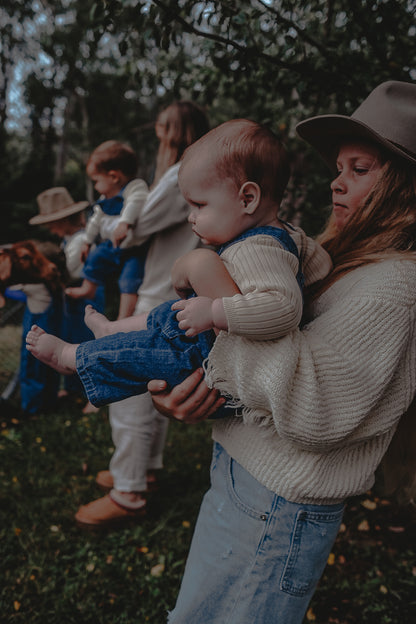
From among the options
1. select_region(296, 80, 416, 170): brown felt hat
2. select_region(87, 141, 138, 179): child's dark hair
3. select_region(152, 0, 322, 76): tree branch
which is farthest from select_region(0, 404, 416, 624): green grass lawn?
select_region(152, 0, 322, 76): tree branch

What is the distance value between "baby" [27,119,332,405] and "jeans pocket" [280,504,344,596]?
0.50 meters

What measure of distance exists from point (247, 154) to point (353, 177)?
346mm

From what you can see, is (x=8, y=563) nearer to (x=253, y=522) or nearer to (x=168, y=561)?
(x=168, y=561)

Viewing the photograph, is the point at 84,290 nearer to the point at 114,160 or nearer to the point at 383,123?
the point at 114,160

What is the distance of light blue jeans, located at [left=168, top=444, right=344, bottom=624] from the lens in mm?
1301

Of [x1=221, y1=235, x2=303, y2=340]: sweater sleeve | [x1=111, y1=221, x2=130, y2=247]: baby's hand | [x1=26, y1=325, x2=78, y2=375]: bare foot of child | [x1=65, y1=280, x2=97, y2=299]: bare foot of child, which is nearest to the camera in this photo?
[x1=221, y1=235, x2=303, y2=340]: sweater sleeve

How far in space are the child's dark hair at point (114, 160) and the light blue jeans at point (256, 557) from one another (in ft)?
8.48

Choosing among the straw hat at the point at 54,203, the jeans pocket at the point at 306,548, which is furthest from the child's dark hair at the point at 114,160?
the jeans pocket at the point at 306,548

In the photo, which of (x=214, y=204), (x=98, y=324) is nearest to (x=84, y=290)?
(x=98, y=324)

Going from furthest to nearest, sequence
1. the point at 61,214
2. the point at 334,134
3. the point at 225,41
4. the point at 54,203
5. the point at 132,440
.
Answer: the point at 54,203
the point at 61,214
the point at 132,440
the point at 225,41
the point at 334,134

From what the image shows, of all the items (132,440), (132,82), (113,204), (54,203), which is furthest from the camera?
(132,82)

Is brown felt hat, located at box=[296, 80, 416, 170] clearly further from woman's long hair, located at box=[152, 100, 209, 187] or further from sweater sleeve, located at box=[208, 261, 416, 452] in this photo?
woman's long hair, located at box=[152, 100, 209, 187]

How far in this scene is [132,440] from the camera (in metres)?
2.99

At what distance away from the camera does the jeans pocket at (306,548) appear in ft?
4.27
